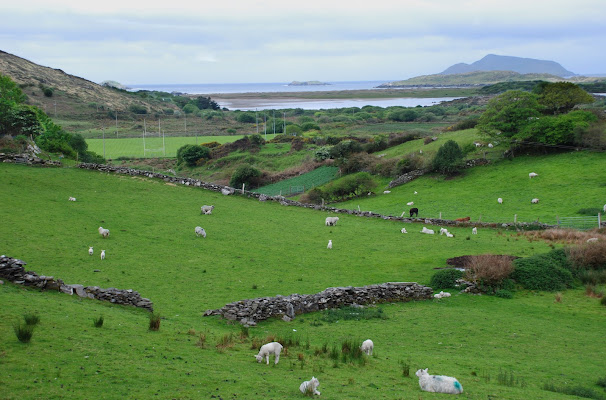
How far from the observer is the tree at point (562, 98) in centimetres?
6731

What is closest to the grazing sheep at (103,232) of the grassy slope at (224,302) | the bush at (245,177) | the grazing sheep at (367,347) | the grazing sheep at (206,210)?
the grassy slope at (224,302)

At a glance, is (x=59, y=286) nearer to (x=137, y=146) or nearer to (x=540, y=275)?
(x=540, y=275)

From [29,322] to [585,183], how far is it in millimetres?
49557

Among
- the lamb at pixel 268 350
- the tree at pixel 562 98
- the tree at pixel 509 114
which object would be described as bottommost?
the lamb at pixel 268 350

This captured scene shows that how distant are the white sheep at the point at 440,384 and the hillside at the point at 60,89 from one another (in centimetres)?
14562

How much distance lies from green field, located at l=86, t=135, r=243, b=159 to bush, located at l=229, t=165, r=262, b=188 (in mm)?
27276

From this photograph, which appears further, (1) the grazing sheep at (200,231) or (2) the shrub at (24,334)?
(1) the grazing sheep at (200,231)

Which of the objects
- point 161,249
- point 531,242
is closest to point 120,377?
point 161,249

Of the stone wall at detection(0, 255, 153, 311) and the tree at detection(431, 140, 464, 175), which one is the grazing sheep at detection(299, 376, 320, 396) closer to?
the stone wall at detection(0, 255, 153, 311)

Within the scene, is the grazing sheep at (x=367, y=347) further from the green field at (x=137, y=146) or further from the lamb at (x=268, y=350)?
the green field at (x=137, y=146)

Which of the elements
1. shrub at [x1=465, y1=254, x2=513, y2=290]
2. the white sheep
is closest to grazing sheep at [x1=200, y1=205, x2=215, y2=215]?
shrub at [x1=465, y1=254, x2=513, y2=290]

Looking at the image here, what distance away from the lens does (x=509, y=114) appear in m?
60.6

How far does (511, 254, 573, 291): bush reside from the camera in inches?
980

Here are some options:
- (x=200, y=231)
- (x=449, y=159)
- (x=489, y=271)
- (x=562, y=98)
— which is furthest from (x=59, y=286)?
(x=562, y=98)
